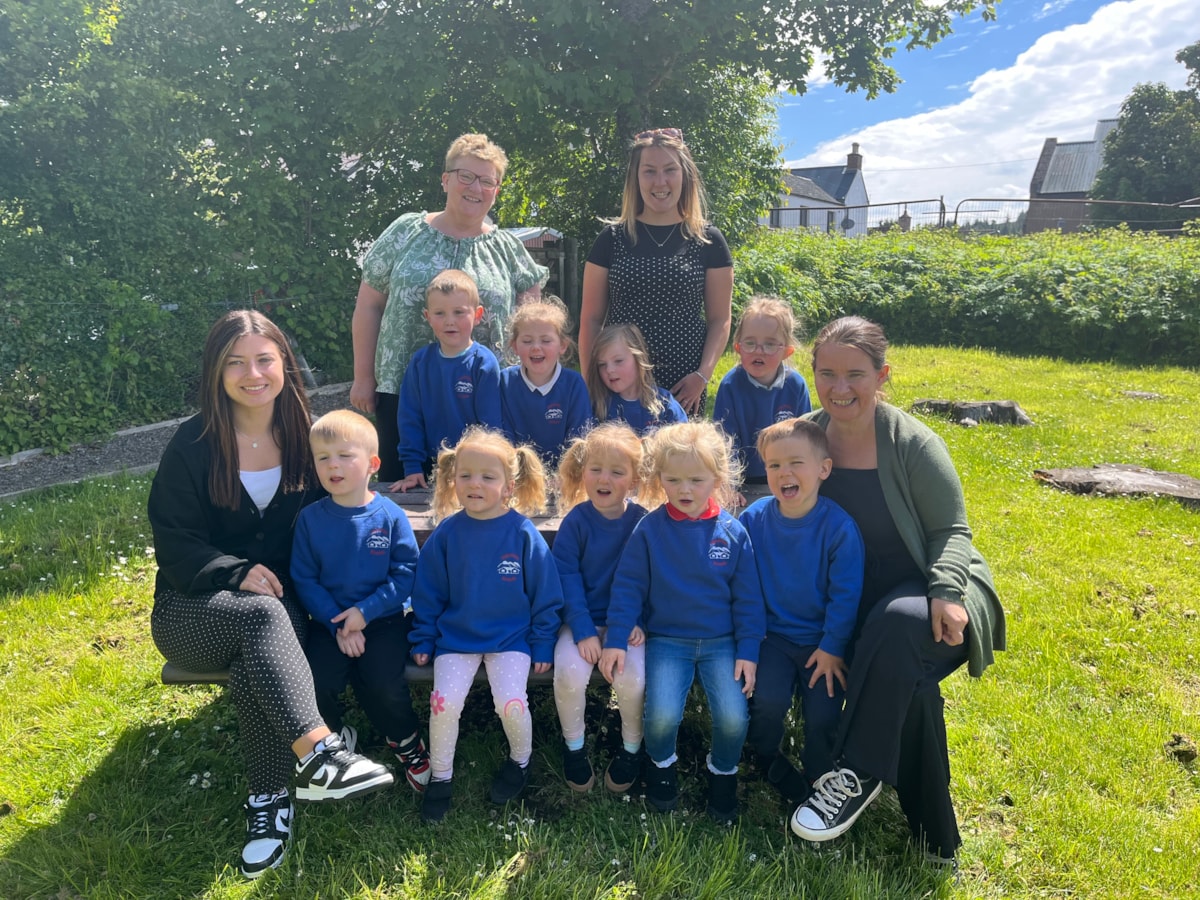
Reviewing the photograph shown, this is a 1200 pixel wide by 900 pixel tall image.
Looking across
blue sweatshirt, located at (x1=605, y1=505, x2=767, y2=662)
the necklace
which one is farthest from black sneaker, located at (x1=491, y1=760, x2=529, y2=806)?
the necklace

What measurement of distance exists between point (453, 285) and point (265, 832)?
215cm

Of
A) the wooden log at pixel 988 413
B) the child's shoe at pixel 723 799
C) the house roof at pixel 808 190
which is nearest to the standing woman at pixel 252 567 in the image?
the child's shoe at pixel 723 799

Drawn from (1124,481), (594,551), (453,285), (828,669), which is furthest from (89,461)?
(1124,481)

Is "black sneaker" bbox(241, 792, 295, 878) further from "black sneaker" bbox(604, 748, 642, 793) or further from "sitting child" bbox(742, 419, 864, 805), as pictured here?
"sitting child" bbox(742, 419, 864, 805)

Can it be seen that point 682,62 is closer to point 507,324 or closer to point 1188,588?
point 507,324

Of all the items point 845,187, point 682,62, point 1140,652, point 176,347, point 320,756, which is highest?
point 845,187

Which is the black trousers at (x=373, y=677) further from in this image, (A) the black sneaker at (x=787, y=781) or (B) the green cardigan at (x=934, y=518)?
(B) the green cardigan at (x=934, y=518)

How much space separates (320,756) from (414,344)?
194cm

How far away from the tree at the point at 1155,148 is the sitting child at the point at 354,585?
31780 mm

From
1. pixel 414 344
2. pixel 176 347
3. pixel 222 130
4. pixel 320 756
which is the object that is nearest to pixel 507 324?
pixel 414 344

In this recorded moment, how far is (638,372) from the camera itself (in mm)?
3373

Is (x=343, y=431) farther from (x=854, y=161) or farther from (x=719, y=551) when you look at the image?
(x=854, y=161)

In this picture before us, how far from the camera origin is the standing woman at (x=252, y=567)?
236 cm

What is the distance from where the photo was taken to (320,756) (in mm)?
2291
